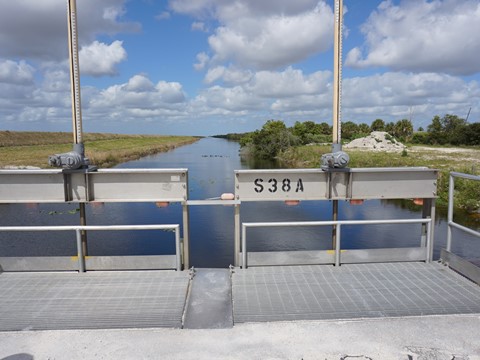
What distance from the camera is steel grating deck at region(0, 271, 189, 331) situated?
12.2 ft

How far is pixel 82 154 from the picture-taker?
5.32 metres

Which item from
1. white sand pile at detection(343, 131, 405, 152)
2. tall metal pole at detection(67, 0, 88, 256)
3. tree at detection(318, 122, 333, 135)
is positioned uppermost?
tree at detection(318, 122, 333, 135)

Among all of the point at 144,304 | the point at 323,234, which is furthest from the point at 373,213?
the point at 144,304

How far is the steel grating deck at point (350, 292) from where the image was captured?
3.91 m

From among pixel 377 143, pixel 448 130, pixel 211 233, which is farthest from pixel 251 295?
pixel 448 130

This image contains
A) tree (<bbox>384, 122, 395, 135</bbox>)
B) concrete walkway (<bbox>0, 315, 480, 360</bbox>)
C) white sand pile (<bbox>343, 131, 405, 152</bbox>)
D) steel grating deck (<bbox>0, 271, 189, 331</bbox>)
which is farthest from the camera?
tree (<bbox>384, 122, 395, 135</bbox>)

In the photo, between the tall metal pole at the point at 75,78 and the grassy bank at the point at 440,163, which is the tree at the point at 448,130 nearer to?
the grassy bank at the point at 440,163

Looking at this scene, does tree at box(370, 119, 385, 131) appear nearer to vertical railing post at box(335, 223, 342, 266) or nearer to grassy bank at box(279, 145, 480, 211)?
grassy bank at box(279, 145, 480, 211)

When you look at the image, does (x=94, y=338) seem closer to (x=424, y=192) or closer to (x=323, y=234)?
(x=424, y=192)

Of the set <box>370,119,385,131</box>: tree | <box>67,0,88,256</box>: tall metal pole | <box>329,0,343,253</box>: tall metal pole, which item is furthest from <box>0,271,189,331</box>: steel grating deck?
<box>370,119,385,131</box>: tree

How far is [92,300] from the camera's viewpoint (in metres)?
4.19

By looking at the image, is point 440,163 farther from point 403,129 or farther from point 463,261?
point 403,129

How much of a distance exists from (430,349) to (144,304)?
2795 mm

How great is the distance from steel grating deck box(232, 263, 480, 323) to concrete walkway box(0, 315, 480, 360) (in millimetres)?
231
